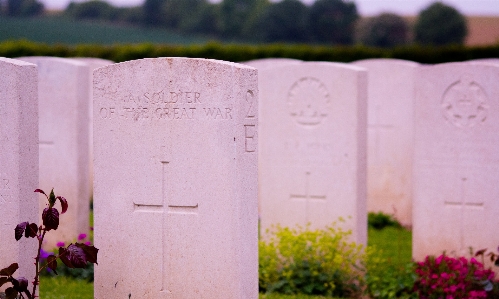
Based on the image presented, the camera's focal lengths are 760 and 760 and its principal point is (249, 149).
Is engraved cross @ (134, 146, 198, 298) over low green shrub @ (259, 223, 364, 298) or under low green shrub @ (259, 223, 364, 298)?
over

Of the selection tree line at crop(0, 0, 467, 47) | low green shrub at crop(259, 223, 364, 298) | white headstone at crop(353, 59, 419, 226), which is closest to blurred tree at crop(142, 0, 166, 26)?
tree line at crop(0, 0, 467, 47)

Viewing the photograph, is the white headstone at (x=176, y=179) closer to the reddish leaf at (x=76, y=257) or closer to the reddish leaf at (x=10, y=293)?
the reddish leaf at (x=76, y=257)

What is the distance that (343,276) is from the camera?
6352 millimetres

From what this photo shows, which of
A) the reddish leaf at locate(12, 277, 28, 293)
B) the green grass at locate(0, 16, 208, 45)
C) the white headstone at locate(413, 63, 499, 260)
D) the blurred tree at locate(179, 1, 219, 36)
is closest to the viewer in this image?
the reddish leaf at locate(12, 277, 28, 293)

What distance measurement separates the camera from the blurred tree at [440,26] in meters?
34.9

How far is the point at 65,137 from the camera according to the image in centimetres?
739

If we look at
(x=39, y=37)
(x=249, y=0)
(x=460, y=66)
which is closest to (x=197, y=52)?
(x=460, y=66)

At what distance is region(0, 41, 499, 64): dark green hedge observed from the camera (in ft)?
54.1

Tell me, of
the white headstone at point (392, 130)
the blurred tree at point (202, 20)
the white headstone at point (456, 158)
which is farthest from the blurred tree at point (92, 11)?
the white headstone at point (456, 158)

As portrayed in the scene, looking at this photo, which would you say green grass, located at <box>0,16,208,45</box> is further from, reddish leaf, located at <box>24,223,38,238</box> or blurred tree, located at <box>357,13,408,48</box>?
reddish leaf, located at <box>24,223,38,238</box>

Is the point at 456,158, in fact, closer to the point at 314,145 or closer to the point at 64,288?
the point at 314,145

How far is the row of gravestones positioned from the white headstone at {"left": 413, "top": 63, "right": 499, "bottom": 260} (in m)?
0.01

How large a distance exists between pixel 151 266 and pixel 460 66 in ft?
11.5

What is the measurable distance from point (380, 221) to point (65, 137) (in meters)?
4.24
